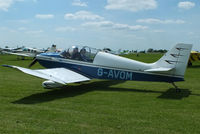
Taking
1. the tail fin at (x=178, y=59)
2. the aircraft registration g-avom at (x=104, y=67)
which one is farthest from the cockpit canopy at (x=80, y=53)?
the tail fin at (x=178, y=59)

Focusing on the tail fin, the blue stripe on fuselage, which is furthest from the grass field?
the tail fin

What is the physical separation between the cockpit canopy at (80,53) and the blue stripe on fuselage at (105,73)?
0.32 m

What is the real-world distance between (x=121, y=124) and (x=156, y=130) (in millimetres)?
708

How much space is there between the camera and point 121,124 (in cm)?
420

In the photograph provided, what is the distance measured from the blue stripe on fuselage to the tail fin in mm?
266

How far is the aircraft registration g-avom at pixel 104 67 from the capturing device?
7.02 meters

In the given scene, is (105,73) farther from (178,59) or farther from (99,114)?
(99,114)

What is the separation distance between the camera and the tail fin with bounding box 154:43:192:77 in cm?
692

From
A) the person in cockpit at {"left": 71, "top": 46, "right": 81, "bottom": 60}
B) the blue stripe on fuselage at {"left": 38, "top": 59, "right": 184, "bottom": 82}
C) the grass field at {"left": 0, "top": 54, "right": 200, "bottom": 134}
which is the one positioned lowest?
the grass field at {"left": 0, "top": 54, "right": 200, "bottom": 134}

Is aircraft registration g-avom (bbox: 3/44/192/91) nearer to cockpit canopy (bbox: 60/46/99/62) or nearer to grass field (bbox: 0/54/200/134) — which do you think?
cockpit canopy (bbox: 60/46/99/62)

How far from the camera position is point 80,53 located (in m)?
9.02

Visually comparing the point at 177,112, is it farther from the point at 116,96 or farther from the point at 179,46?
the point at 179,46

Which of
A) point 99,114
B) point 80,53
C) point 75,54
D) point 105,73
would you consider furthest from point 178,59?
point 75,54

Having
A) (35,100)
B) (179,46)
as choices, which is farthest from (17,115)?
(179,46)
